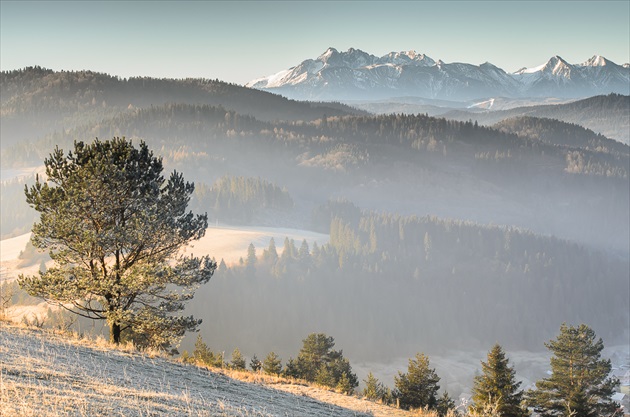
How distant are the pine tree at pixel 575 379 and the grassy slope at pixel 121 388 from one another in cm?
2848

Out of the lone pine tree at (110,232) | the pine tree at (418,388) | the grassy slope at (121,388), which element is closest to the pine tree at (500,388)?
the pine tree at (418,388)

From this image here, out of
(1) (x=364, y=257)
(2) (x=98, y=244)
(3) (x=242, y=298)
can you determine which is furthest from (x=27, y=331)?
(1) (x=364, y=257)

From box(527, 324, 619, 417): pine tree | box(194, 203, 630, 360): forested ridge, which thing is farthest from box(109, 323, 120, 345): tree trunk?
box(194, 203, 630, 360): forested ridge

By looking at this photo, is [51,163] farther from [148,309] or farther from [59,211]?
[148,309]

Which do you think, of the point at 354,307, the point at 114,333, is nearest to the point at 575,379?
the point at 114,333

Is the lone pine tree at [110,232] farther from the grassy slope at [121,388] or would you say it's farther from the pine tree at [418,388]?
the pine tree at [418,388]

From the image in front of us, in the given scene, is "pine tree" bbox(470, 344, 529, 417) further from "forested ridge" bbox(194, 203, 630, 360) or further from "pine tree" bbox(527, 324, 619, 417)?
"forested ridge" bbox(194, 203, 630, 360)

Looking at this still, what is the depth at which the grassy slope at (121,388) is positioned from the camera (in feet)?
38.3

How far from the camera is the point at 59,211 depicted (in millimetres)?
23125

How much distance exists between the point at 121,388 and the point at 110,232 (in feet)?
34.7

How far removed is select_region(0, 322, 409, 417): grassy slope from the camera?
11664 mm

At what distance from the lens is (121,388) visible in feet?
46.9

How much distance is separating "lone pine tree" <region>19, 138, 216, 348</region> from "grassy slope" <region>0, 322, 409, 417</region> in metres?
3.14

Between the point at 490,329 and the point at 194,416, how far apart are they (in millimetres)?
187447
